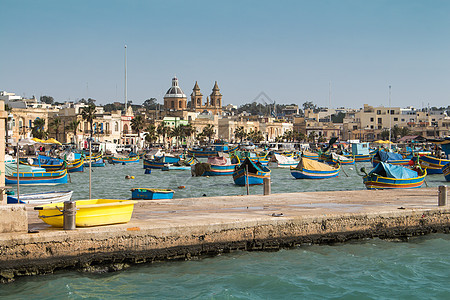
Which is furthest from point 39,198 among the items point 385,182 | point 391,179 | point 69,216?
point 391,179

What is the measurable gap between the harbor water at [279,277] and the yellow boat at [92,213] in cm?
131

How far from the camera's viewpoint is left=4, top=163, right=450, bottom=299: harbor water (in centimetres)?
1398

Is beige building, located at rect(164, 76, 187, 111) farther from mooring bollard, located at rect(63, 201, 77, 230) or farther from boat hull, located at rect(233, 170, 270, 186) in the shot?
mooring bollard, located at rect(63, 201, 77, 230)

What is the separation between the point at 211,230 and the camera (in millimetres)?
16656

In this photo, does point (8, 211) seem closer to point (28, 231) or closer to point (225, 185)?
point (28, 231)

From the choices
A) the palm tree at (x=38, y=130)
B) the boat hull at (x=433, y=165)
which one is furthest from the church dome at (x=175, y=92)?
the boat hull at (x=433, y=165)

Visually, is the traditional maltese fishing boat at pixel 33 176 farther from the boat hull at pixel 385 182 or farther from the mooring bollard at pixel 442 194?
the mooring bollard at pixel 442 194

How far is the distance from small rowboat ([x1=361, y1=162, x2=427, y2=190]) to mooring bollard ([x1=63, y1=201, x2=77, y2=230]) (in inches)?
838

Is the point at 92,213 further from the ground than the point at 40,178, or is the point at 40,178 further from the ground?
the point at 92,213

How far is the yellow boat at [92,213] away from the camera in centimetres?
1523

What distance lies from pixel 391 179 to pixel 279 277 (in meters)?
19.0

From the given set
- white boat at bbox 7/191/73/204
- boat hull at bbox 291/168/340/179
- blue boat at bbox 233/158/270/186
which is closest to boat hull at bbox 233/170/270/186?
blue boat at bbox 233/158/270/186

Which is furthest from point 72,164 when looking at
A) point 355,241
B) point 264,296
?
point 264,296

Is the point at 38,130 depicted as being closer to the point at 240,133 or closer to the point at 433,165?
the point at 240,133
